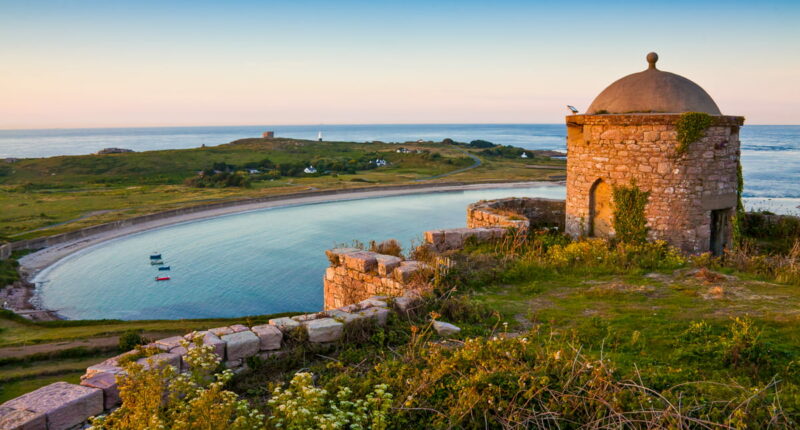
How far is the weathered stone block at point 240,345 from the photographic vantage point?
19.0 ft

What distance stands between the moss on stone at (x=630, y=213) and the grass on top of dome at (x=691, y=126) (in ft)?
Answer: 4.21

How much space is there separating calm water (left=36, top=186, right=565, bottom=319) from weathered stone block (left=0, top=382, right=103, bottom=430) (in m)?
8.34

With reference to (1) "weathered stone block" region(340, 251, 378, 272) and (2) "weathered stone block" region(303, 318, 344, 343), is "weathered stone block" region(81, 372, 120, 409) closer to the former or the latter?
(2) "weathered stone block" region(303, 318, 344, 343)

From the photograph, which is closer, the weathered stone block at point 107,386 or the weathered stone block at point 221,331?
the weathered stone block at point 107,386

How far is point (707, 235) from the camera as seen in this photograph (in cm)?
1080

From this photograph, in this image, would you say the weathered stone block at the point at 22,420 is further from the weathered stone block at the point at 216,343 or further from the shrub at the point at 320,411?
the shrub at the point at 320,411

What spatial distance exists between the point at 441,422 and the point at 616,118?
890 cm

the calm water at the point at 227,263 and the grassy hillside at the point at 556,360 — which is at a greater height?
the grassy hillside at the point at 556,360

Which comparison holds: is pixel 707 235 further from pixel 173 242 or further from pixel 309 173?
pixel 309 173

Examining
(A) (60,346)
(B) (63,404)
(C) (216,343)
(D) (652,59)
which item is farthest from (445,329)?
(A) (60,346)

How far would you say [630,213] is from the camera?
1098cm

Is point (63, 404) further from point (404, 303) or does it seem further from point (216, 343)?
point (404, 303)

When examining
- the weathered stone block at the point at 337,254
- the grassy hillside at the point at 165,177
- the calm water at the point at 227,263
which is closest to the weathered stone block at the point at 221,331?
the weathered stone block at the point at 337,254

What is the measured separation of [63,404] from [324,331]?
8.99 feet
